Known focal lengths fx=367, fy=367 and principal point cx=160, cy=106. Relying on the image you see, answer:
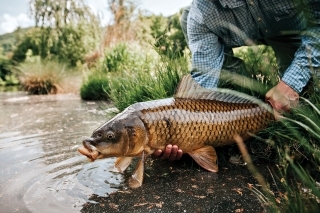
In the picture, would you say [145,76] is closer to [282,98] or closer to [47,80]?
[282,98]

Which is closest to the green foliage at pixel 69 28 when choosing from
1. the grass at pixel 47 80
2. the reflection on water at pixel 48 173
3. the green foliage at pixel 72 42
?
the green foliage at pixel 72 42

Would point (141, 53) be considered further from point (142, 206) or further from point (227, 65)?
point (142, 206)

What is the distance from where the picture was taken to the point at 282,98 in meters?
2.34

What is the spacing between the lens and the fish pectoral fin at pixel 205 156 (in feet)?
7.74

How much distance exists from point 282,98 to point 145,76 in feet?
5.30

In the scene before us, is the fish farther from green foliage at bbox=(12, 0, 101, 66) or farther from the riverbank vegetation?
green foliage at bbox=(12, 0, 101, 66)

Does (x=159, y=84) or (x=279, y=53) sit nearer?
(x=159, y=84)

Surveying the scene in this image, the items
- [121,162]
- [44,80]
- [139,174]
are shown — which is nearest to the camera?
[139,174]

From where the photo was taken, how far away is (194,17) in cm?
298

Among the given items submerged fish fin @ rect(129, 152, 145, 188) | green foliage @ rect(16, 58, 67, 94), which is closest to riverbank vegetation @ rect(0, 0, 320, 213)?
green foliage @ rect(16, 58, 67, 94)

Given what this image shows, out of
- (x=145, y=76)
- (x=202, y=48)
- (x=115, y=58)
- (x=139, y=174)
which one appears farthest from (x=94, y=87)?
(x=139, y=174)

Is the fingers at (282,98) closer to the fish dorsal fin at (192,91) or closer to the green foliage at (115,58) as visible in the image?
the fish dorsal fin at (192,91)

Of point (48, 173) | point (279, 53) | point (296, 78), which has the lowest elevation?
point (48, 173)

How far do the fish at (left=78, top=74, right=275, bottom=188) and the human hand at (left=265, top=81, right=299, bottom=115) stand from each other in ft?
0.33
